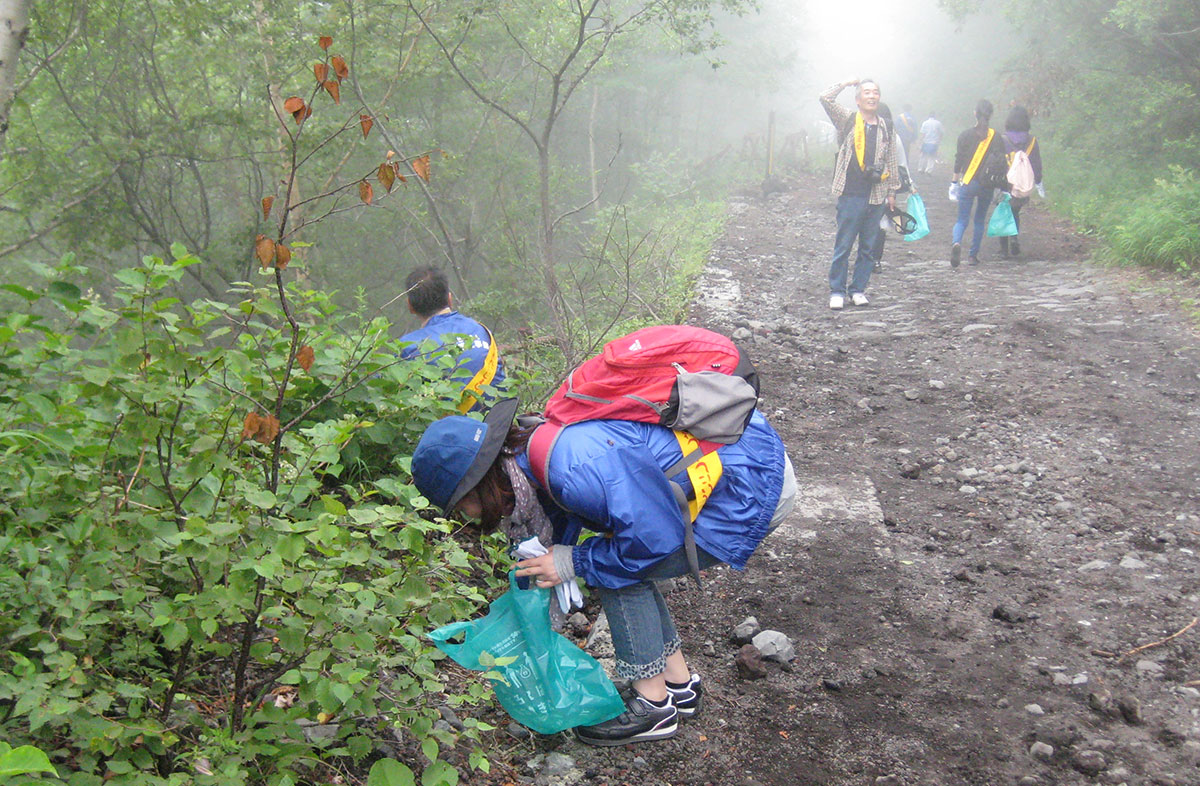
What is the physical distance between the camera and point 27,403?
1975mm

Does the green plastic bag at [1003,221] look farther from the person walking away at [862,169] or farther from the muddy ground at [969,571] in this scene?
the person walking away at [862,169]

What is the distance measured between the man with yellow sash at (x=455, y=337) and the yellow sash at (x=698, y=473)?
1479 mm

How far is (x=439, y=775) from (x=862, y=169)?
20.9 ft

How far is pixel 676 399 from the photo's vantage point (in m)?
2.46

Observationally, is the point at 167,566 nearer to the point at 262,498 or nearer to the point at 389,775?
the point at 262,498

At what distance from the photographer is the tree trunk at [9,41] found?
3801mm

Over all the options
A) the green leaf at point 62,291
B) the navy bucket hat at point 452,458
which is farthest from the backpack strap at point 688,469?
the green leaf at point 62,291

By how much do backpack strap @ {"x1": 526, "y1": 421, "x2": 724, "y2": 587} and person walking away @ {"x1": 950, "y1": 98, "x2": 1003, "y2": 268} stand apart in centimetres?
765

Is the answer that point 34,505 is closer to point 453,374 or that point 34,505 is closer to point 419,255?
point 453,374

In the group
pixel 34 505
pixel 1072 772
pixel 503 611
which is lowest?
pixel 1072 772

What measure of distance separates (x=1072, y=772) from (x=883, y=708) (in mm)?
568

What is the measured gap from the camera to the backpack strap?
7.92ft

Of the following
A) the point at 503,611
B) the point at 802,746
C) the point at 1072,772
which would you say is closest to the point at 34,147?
the point at 503,611

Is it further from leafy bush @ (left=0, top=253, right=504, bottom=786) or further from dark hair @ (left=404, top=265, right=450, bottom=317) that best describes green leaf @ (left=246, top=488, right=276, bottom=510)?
dark hair @ (left=404, top=265, right=450, bottom=317)
